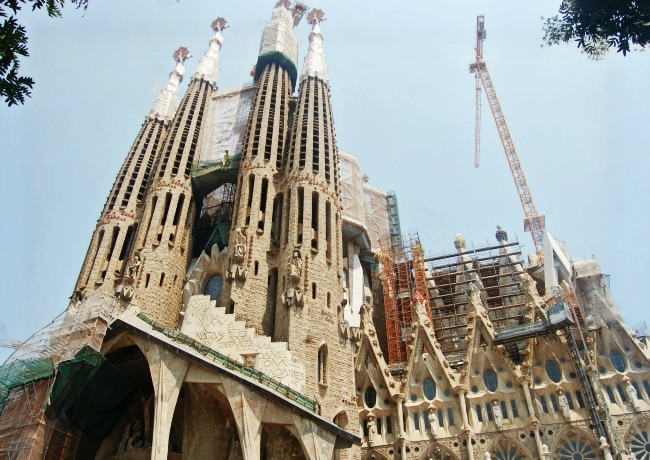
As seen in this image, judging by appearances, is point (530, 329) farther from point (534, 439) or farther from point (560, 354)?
point (534, 439)

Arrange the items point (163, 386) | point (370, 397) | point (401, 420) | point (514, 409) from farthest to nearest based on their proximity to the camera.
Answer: point (370, 397) < point (401, 420) < point (514, 409) < point (163, 386)

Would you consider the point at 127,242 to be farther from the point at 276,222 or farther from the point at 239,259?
the point at 276,222

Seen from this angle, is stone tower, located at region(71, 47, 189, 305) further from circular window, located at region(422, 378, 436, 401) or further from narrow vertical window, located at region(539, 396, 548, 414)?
narrow vertical window, located at region(539, 396, 548, 414)

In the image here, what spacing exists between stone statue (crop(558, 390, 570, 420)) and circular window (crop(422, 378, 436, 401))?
533 centimetres

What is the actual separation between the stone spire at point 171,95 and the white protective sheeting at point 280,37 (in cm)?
723

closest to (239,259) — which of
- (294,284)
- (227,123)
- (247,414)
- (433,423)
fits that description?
(294,284)

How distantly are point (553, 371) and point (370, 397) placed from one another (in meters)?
8.34

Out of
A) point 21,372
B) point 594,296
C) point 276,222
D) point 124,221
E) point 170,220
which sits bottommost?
point 21,372

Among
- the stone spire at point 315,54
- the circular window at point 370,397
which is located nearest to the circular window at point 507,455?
the circular window at point 370,397

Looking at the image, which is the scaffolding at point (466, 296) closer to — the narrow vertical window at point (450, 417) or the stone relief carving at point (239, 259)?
the narrow vertical window at point (450, 417)

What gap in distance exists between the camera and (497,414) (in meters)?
24.2

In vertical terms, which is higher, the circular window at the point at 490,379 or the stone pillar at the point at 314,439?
the circular window at the point at 490,379

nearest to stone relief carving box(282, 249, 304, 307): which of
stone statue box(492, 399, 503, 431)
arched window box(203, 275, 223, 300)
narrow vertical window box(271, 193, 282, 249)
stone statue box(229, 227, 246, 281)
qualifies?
stone statue box(229, 227, 246, 281)

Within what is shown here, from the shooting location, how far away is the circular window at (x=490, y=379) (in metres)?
25.5
